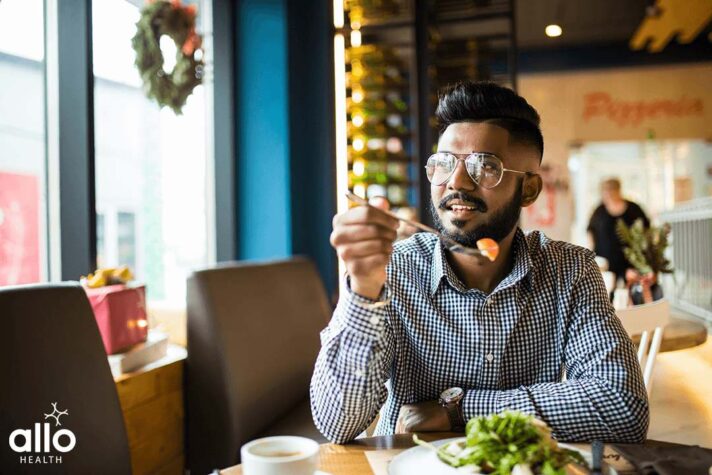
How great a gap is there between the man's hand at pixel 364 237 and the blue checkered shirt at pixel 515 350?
232 mm

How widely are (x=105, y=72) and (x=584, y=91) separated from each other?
735 cm

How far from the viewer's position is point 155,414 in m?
2.32

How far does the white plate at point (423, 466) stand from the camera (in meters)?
0.88

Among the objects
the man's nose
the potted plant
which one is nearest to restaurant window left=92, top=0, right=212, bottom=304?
the man's nose

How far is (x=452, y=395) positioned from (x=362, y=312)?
0.95 feet

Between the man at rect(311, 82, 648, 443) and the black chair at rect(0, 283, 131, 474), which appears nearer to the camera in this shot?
the man at rect(311, 82, 648, 443)

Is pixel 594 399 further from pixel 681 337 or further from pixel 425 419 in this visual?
pixel 681 337

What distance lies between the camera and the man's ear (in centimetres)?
156

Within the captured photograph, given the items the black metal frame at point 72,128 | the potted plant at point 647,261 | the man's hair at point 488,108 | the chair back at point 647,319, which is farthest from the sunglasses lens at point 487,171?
the black metal frame at point 72,128

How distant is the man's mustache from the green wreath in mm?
2030

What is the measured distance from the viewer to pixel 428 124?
503 centimetres

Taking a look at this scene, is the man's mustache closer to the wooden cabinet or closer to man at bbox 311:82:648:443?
man at bbox 311:82:648:443

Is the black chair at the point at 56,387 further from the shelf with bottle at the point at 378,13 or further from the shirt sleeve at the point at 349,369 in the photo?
the shelf with bottle at the point at 378,13

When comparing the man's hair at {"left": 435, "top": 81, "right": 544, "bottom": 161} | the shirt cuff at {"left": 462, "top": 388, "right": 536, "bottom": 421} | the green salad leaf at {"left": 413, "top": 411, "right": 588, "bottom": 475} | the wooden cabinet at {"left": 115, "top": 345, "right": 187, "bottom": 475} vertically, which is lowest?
the wooden cabinet at {"left": 115, "top": 345, "right": 187, "bottom": 475}
